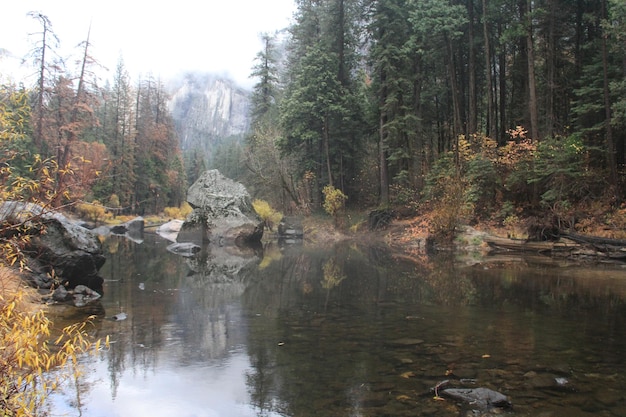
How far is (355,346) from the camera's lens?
6.29 m

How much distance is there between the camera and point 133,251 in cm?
2056

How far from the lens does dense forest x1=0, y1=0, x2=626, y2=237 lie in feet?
57.1

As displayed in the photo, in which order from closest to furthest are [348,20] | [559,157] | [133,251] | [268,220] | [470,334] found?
[470,334] → [559,157] → [133,251] → [348,20] → [268,220]

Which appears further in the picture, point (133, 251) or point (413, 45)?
point (413, 45)

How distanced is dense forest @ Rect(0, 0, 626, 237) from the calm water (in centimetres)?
716

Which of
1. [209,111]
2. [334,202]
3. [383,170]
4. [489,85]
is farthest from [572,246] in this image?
[209,111]

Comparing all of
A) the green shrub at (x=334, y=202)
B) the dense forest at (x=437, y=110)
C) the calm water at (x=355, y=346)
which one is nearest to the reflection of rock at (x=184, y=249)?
the dense forest at (x=437, y=110)

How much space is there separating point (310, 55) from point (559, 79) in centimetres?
1379

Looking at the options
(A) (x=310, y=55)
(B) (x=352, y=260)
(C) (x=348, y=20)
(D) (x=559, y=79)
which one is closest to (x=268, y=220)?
(A) (x=310, y=55)

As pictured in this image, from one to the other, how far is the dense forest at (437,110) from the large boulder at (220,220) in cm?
541

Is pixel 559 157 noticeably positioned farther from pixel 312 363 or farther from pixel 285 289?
pixel 312 363

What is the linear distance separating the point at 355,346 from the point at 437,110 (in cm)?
2689

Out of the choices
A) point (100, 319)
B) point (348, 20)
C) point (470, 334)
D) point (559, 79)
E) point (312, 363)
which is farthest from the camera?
point (348, 20)

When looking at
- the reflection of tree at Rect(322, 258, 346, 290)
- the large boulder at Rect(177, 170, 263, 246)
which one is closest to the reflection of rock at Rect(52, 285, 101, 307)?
the reflection of tree at Rect(322, 258, 346, 290)
